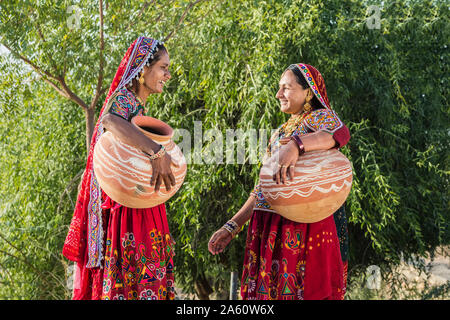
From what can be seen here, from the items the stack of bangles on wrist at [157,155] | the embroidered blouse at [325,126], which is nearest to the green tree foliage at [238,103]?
the embroidered blouse at [325,126]

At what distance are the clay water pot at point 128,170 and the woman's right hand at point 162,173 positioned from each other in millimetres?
17

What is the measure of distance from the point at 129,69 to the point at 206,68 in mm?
2675

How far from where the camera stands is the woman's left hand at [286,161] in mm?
2287

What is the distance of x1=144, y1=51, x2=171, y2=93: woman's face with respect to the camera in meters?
2.53

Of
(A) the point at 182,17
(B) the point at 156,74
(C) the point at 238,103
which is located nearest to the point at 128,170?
(B) the point at 156,74

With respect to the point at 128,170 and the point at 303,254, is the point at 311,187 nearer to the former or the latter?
the point at 303,254

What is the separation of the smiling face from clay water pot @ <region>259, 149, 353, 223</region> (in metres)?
0.64

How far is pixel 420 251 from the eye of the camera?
16.9ft

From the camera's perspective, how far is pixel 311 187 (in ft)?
7.54

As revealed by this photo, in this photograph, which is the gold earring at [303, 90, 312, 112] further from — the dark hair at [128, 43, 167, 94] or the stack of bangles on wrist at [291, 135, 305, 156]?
the dark hair at [128, 43, 167, 94]

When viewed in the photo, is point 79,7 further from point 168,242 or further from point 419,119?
point 419,119

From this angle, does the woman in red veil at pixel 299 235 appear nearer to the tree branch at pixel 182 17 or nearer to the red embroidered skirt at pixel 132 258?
the red embroidered skirt at pixel 132 258

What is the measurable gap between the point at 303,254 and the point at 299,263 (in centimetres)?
4

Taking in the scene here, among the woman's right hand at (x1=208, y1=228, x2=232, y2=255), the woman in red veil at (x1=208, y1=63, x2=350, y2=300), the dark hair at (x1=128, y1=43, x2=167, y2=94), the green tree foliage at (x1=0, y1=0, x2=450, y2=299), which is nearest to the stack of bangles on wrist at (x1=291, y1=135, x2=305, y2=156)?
the woman in red veil at (x1=208, y1=63, x2=350, y2=300)
